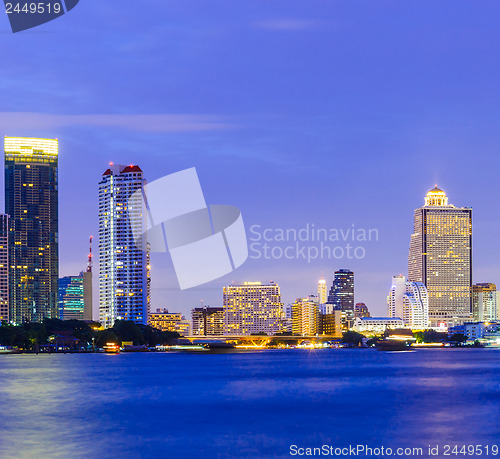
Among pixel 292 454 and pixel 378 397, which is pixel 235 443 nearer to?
pixel 292 454

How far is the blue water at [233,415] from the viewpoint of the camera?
178 feet

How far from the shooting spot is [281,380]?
11231 cm

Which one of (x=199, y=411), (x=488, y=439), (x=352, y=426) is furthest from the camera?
(x=199, y=411)

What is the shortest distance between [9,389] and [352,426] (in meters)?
44.7

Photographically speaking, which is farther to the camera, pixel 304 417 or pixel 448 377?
pixel 448 377

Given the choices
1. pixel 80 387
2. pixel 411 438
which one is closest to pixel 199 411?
pixel 411 438

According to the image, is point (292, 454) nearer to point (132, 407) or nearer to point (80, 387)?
point (132, 407)

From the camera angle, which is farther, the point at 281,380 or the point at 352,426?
the point at 281,380

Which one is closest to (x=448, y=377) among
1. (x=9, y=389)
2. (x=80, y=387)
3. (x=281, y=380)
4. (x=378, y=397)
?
(x=281, y=380)

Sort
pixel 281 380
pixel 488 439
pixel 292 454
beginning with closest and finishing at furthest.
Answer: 1. pixel 292 454
2. pixel 488 439
3. pixel 281 380

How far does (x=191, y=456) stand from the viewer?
166ft

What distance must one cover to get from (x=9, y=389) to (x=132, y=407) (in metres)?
22.7

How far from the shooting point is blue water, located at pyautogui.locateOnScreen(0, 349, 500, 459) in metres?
54.3

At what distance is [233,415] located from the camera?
6944 centimetres
